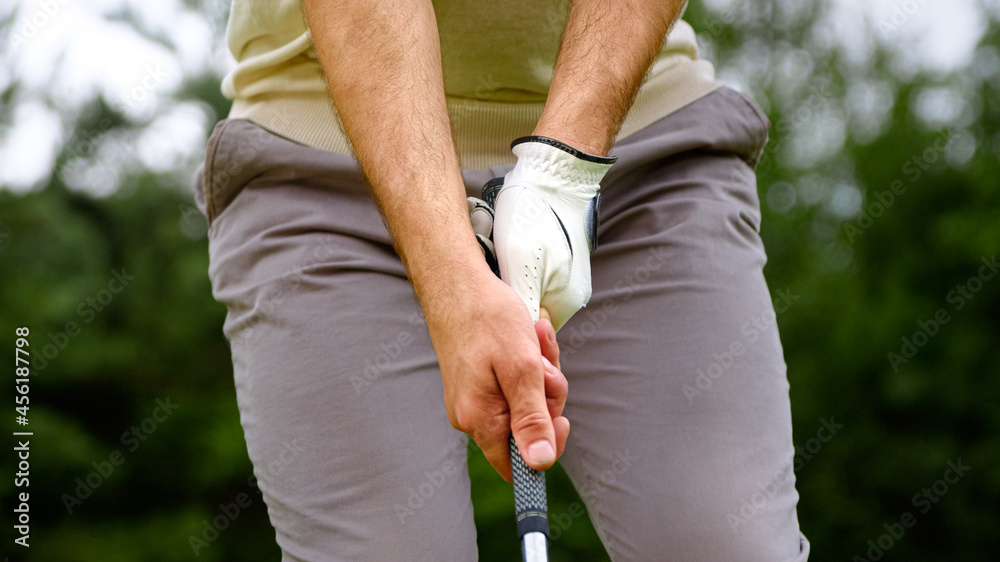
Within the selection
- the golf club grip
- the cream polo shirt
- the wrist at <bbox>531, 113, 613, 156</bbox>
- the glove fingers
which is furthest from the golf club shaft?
the cream polo shirt

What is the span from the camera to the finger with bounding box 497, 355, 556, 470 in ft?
2.77

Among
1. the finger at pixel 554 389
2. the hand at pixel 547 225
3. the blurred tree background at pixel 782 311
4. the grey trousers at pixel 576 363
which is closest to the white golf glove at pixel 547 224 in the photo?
the hand at pixel 547 225

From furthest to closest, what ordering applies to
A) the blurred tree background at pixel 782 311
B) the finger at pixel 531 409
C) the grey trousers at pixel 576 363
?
the blurred tree background at pixel 782 311, the grey trousers at pixel 576 363, the finger at pixel 531 409

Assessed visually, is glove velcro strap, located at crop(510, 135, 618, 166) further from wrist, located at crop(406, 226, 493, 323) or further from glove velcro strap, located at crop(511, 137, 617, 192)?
wrist, located at crop(406, 226, 493, 323)

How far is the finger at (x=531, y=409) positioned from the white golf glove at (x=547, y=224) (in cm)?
15

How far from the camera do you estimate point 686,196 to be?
1.32 m

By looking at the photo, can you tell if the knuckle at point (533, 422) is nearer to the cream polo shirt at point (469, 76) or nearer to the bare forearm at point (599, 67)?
the bare forearm at point (599, 67)

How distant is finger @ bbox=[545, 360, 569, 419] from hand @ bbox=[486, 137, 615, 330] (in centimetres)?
11

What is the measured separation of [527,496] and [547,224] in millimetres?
317

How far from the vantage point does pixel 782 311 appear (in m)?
8.63

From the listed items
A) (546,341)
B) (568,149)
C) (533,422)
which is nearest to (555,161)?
(568,149)

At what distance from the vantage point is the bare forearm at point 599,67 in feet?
3.46

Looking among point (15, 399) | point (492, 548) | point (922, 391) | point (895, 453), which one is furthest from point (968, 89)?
point (15, 399)

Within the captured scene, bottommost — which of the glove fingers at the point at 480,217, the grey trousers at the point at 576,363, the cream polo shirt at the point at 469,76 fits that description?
the grey trousers at the point at 576,363
